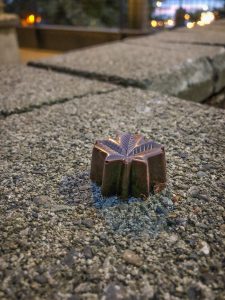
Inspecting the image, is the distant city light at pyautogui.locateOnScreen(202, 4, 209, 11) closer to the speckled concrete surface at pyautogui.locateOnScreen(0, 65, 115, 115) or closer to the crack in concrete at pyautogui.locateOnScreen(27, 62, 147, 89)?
the crack in concrete at pyautogui.locateOnScreen(27, 62, 147, 89)

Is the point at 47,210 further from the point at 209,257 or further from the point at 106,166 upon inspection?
the point at 209,257

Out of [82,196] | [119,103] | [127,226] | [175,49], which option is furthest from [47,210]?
[175,49]

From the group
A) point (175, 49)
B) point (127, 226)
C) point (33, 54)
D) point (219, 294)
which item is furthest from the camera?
point (33, 54)

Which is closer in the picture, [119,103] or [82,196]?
[82,196]

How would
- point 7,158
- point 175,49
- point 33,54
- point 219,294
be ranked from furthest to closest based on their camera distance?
1. point 33,54
2. point 175,49
3. point 7,158
4. point 219,294

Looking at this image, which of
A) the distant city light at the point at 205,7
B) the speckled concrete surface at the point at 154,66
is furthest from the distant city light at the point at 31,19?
the speckled concrete surface at the point at 154,66

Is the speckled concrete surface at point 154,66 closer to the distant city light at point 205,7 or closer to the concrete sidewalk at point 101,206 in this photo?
the concrete sidewalk at point 101,206

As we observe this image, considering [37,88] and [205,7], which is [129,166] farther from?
[205,7]
